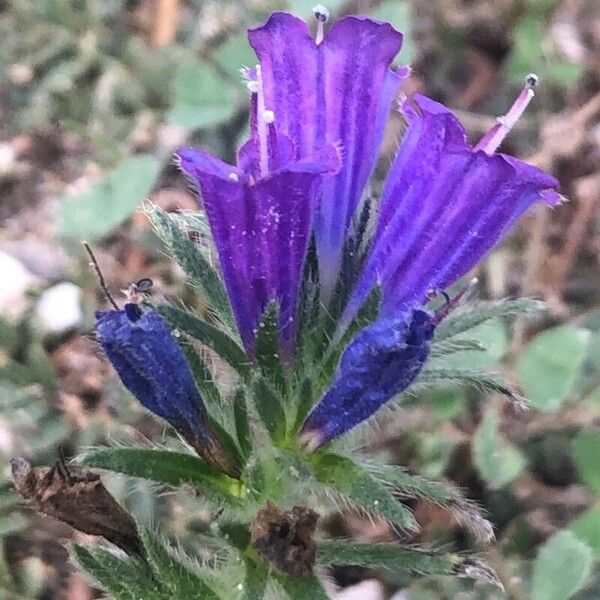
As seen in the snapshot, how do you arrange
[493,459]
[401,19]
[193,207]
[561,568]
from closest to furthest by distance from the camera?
[561,568] < [493,459] < [401,19] < [193,207]

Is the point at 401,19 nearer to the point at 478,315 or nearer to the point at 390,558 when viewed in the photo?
the point at 478,315

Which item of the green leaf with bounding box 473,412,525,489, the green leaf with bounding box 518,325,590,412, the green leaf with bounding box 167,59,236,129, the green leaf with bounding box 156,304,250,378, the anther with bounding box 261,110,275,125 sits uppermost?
the anther with bounding box 261,110,275,125

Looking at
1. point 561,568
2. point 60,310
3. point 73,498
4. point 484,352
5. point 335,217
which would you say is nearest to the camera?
point 73,498

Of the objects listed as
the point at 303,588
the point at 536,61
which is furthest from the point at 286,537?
the point at 536,61

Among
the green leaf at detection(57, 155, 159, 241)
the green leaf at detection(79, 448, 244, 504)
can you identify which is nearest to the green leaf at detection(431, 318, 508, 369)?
the green leaf at detection(79, 448, 244, 504)

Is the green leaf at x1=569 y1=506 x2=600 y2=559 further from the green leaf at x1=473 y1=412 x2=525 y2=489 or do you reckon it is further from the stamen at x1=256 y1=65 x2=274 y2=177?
the stamen at x1=256 y1=65 x2=274 y2=177

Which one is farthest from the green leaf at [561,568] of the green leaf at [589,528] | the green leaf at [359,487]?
the green leaf at [359,487]

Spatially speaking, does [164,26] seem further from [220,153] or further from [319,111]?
[319,111]

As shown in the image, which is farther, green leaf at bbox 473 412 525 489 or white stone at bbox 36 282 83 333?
white stone at bbox 36 282 83 333
